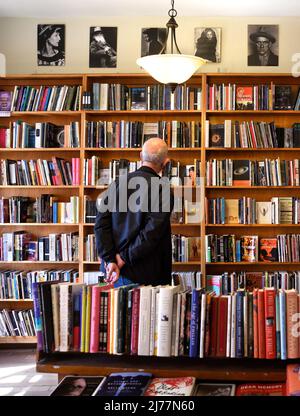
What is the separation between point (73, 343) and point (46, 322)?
0.13 metres

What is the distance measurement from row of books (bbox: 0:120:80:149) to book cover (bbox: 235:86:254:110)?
150 centimetres

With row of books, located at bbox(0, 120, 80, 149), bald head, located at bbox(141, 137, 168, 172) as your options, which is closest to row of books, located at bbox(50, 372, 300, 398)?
bald head, located at bbox(141, 137, 168, 172)

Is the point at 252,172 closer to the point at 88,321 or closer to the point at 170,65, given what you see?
the point at 170,65

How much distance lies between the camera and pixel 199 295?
2.04 m

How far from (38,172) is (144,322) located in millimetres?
3425

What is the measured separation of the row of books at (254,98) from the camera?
16.7ft

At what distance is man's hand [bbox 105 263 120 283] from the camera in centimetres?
311

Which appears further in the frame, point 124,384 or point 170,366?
point 170,366

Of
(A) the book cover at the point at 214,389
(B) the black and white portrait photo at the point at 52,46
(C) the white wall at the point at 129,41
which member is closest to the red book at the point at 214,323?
(A) the book cover at the point at 214,389

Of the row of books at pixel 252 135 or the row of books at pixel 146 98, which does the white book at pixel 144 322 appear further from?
the row of books at pixel 146 98

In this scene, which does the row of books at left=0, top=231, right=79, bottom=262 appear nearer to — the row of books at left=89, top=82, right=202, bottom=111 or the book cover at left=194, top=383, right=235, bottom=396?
the row of books at left=89, top=82, right=202, bottom=111

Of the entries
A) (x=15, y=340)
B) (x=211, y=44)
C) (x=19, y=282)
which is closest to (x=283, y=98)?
(x=211, y=44)

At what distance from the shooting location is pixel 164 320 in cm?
203
